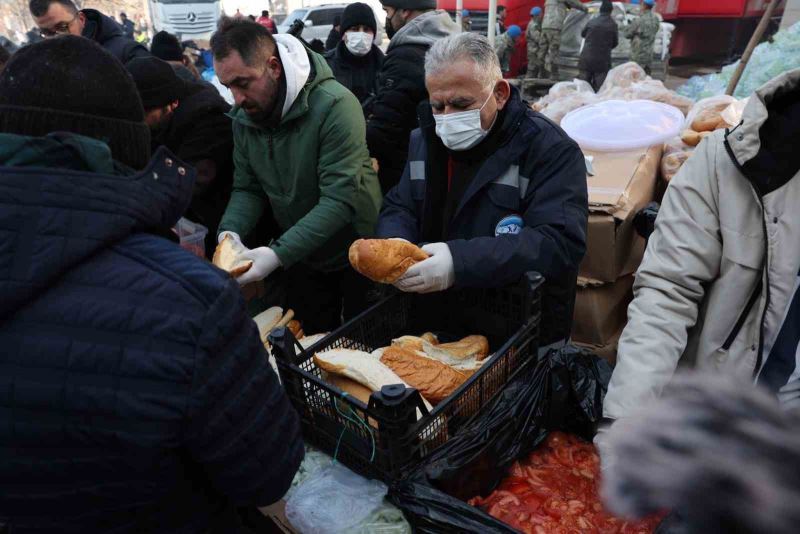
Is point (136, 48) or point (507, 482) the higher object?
point (136, 48)

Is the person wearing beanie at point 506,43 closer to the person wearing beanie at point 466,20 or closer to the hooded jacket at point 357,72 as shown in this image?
the person wearing beanie at point 466,20

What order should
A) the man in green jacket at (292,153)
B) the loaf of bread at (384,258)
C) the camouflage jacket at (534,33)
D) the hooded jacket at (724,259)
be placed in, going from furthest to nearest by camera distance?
the camouflage jacket at (534,33)
the man in green jacket at (292,153)
the loaf of bread at (384,258)
the hooded jacket at (724,259)

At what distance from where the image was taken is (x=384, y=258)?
1.81 meters

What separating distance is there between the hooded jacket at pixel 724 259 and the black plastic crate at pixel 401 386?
336 millimetres

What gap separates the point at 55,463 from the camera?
94 centimetres

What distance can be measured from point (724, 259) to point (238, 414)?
4.14 feet

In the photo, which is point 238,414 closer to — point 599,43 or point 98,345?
point 98,345

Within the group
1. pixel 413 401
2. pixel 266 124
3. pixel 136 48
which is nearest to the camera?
pixel 413 401

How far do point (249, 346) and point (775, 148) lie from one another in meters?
1.31

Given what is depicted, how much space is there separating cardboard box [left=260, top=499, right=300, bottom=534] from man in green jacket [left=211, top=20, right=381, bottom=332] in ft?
3.42

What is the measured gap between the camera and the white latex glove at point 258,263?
7.75ft

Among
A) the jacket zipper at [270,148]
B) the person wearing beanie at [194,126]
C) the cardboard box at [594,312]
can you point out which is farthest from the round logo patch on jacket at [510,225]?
the person wearing beanie at [194,126]

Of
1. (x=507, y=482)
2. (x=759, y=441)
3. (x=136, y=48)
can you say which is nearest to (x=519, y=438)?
(x=507, y=482)

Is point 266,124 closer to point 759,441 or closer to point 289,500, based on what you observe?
point 289,500
